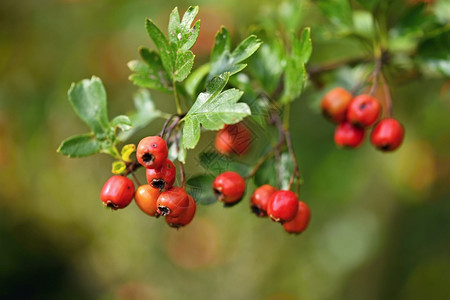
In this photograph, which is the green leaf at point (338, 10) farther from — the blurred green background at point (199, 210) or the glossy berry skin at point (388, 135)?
the blurred green background at point (199, 210)

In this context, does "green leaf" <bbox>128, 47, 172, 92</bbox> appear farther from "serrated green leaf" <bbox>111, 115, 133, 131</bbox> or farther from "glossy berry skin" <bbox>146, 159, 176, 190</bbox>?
"glossy berry skin" <bbox>146, 159, 176, 190</bbox>

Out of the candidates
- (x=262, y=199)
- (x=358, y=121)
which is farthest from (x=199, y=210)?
(x=262, y=199)

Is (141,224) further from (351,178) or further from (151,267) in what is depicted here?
(351,178)

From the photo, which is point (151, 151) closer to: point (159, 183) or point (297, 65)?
point (159, 183)

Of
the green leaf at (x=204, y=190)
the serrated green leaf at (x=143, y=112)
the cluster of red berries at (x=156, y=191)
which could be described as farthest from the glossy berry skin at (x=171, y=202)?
the serrated green leaf at (x=143, y=112)

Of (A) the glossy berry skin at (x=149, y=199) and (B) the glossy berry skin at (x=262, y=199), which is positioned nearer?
(A) the glossy berry skin at (x=149, y=199)

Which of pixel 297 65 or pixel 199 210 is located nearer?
pixel 297 65

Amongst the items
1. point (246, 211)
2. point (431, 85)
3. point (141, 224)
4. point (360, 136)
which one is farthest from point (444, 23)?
point (141, 224)
